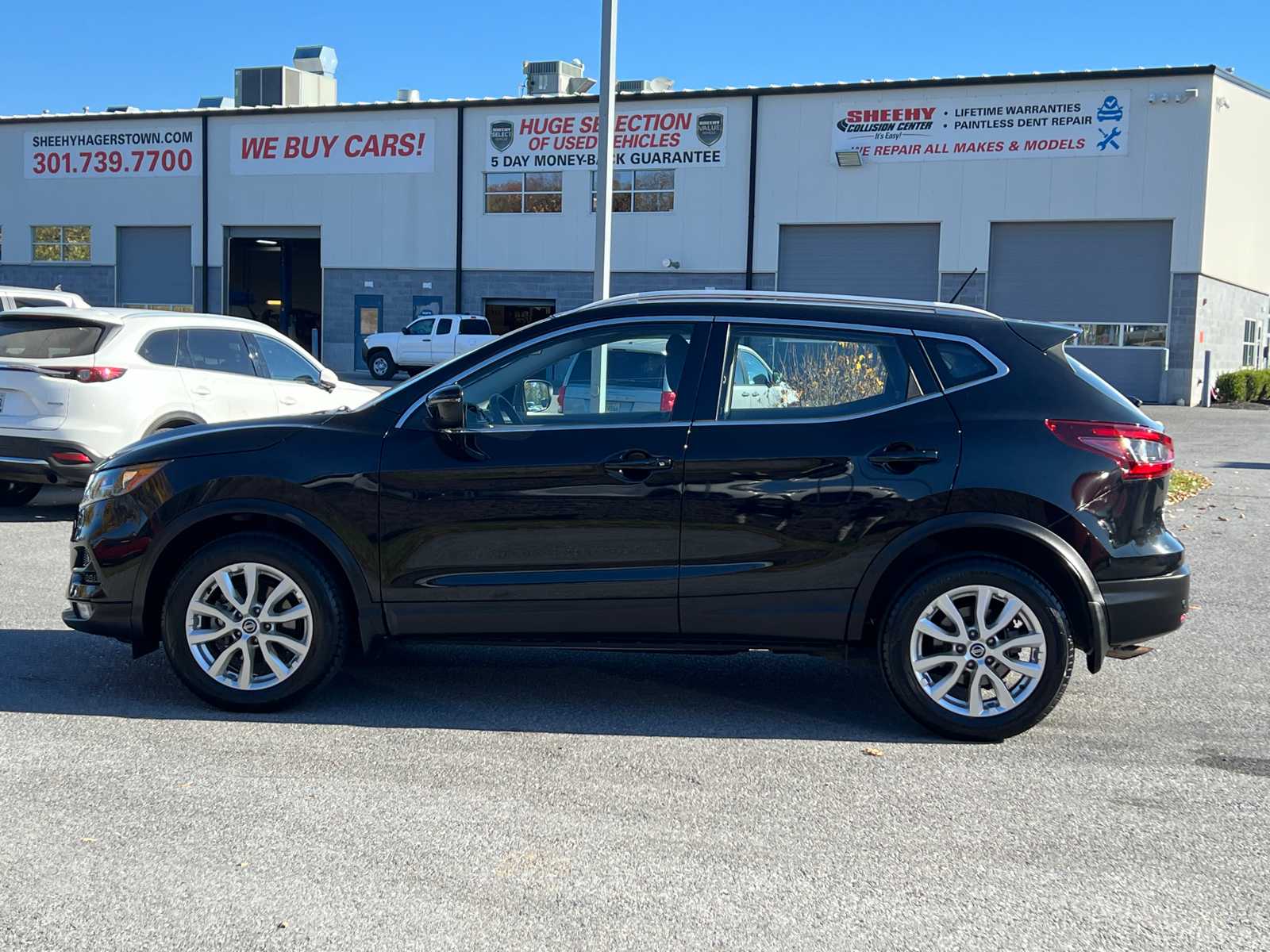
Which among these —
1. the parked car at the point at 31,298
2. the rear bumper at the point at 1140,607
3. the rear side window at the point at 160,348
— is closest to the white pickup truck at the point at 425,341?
the parked car at the point at 31,298

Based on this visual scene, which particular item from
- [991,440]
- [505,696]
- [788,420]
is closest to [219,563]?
[505,696]

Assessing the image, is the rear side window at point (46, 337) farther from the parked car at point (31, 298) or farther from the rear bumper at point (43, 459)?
the parked car at point (31, 298)

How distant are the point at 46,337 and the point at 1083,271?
28.9 m

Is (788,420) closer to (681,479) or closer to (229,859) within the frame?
(681,479)

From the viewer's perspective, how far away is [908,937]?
3.35m

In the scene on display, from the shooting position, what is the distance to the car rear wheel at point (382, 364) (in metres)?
38.2

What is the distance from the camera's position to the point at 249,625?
5.25 metres

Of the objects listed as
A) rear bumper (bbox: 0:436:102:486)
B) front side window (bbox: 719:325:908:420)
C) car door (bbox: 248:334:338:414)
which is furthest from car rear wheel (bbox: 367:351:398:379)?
front side window (bbox: 719:325:908:420)

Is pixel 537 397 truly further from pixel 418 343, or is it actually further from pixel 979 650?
pixel 418 343

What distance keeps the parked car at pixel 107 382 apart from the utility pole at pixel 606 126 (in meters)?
4.16

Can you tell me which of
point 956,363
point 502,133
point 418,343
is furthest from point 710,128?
point 956,363

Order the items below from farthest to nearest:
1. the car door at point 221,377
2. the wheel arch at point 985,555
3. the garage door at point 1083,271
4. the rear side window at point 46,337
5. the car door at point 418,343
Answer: the car door at point 418,343 < the garage door at point 1083,271 < the car door at point 221,377 < the rear side window at point 46,337 < the wheel arch at point 985,555

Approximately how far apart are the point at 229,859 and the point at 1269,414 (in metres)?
32.8

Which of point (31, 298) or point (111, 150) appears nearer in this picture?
point (31, 298)
